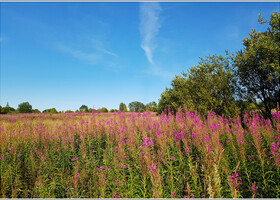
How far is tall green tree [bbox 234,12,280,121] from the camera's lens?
9773 millimetres

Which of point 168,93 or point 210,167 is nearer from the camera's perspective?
point 210,167

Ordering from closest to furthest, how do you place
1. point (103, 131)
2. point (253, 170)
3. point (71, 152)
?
point (253, 170), point (71, 152), point (103, 131)

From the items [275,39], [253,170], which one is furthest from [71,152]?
[275,39]

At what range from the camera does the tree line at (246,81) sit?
10.1m

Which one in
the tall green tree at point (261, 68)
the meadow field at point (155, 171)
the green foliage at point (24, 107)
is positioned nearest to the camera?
the meadow field at point (155, 171)

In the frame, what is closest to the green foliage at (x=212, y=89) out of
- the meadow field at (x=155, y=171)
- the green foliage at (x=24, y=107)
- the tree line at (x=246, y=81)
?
the tree line at (x=246, y=81)

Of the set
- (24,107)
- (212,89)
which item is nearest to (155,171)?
(212,89)

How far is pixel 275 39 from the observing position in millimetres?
10164

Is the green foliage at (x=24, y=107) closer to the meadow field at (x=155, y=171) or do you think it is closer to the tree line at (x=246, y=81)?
the meadow field at (x=155, y=171)

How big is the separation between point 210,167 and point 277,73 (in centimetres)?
951

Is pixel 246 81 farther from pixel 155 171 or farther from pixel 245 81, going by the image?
pixel 155 171

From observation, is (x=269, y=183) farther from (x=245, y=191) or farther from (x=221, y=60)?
(x=221, y=60)

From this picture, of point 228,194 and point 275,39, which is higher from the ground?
point 275,39

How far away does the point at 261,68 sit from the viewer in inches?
392
